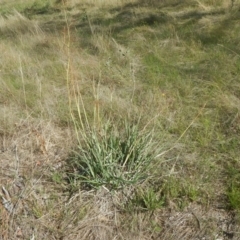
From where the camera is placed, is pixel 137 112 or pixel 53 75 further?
pixel 53 75

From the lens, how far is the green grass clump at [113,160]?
7.03ft

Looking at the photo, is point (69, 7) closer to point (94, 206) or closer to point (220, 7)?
point (220, 7)

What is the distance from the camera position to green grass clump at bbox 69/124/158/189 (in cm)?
214

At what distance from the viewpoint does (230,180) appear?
7.04ft

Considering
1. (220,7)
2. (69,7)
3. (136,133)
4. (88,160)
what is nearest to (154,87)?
(136,133)

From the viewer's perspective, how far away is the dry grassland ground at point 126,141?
202cm

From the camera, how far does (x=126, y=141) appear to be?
7.69 ft

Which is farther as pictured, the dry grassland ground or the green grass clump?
the green grass clump

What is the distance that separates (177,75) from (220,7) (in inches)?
98.2

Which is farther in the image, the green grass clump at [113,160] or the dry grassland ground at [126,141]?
the green grass clump at [113,160]

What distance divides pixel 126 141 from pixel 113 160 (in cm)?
19

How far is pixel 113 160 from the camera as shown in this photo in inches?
87.7

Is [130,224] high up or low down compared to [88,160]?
down

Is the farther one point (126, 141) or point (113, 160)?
point (126, 141)
